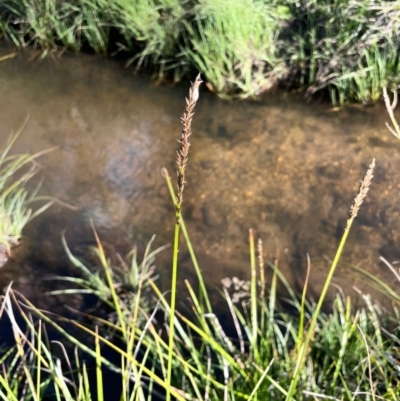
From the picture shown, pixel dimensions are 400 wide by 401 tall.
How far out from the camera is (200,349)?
1492mm

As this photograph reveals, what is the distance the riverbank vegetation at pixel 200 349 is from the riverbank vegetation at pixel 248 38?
1308 mm

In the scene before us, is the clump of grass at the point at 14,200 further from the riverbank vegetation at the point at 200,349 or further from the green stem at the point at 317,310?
the green stem at the point at 317,310

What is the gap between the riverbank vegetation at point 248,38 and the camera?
2350 millimetres

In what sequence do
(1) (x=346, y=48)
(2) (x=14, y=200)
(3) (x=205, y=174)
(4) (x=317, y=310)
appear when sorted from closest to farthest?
(4) (x=317, y=310)
(2) (x=14, y=200)
(3) (x=205, y=174)
(1) (x=346, y=48)

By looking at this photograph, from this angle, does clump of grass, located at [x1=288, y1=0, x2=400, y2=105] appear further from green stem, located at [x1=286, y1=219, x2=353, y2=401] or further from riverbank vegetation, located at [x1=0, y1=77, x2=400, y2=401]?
green stem, located at [x1=286, y1=219, x2=353, y2=401]

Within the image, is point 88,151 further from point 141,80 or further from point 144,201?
point 141,80

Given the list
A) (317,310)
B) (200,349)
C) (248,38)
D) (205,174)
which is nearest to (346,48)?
(248,38)

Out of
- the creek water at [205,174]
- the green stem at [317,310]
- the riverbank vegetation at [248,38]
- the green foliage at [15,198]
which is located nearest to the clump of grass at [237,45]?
the riverbank vegetation at [248,38]

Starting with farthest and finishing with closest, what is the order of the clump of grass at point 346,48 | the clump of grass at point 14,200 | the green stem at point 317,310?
the clump of grass at point 346,48, the clump of grass at point 14,200, the green stem at point 317,310

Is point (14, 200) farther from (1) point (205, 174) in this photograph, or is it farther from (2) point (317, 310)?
(2) point (317, 310)

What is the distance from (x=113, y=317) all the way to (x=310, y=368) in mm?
815

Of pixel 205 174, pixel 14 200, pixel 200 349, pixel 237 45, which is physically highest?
pixel 237 45

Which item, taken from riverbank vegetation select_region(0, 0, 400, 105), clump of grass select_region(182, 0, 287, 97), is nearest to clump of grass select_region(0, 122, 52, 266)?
riverbank vegetation select_region(0, 0, 400, 105)

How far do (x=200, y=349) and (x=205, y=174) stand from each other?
1.04 meters
